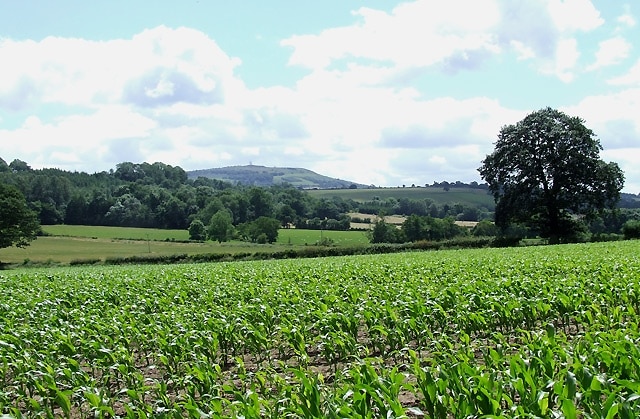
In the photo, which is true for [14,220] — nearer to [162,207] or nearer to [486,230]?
[162,207]

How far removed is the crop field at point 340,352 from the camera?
570 cm

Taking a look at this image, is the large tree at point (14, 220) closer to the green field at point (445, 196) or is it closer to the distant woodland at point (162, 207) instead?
the distant woodland at point (162, 207)

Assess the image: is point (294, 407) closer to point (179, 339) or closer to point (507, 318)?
point (179, 339)

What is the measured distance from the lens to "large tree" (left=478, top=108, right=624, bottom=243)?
5772cm

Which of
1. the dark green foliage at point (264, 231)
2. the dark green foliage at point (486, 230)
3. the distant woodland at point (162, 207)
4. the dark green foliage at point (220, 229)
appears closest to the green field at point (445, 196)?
the distant woodland at point (162, 207)

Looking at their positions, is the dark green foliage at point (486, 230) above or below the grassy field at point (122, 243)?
above

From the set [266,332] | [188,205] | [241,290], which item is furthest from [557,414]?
[188,205]

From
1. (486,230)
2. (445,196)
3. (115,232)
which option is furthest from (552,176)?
(445,196)

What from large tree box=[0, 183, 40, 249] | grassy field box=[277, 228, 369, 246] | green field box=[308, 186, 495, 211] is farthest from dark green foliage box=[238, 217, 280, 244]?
green field box=[308, 186, 495, 211]

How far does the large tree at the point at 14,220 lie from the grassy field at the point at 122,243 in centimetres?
251

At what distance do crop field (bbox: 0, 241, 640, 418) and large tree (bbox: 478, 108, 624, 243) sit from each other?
1626 inches

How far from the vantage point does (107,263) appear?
198ft

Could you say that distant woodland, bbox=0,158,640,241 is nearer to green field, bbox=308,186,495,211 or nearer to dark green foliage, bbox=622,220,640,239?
green field, bbox=308,186,495,211

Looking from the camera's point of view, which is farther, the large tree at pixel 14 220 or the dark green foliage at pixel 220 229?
the dark green foliage at pixel 220 229
